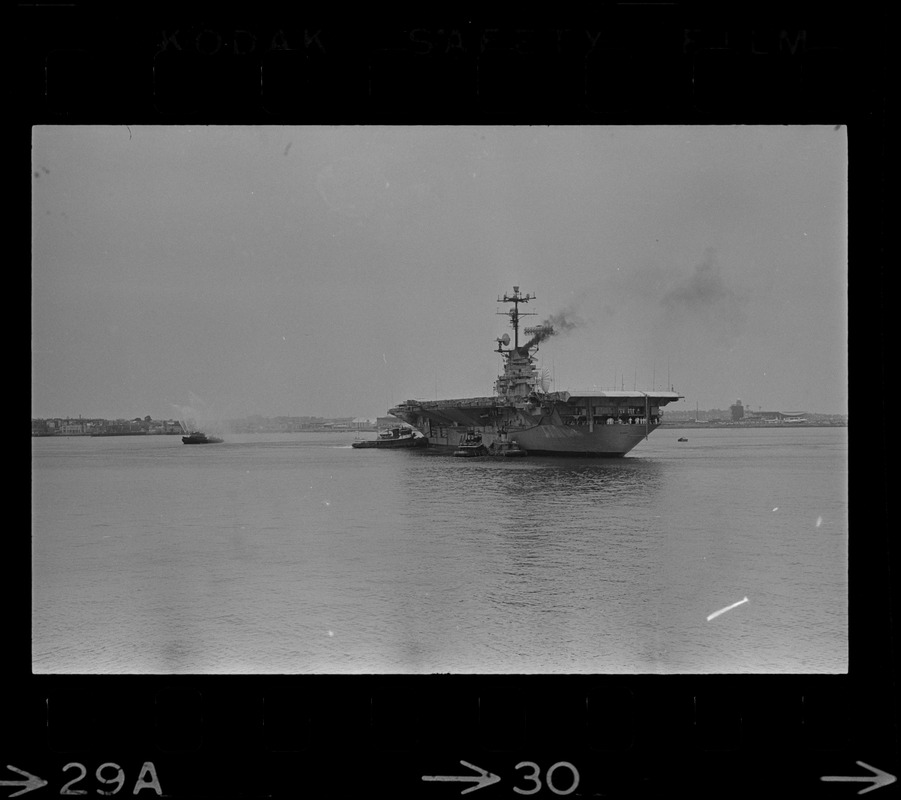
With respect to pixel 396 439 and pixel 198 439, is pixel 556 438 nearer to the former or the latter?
pixel 396 439

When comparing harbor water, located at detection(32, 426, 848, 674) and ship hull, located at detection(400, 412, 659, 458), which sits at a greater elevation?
Answer: ship hull, located at detection(400, 412, 659, 458)

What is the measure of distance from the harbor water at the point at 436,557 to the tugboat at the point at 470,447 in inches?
2.4

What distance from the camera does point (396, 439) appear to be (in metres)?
3.23

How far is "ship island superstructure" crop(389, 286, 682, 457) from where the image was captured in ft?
9.50
